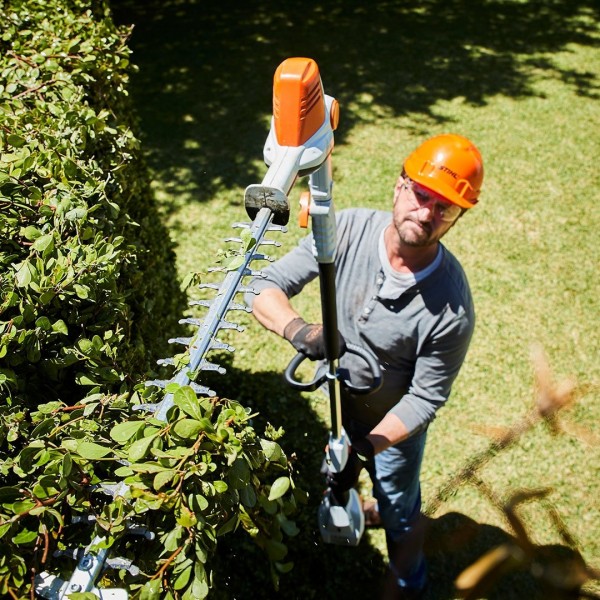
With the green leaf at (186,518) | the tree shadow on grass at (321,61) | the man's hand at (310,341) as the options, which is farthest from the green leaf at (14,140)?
the tree shadow on grass at (321,61)

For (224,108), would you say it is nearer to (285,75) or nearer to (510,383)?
(510,383)

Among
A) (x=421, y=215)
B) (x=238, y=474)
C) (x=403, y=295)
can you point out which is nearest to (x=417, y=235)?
(x=421, y=215)

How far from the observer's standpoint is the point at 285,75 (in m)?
1.39

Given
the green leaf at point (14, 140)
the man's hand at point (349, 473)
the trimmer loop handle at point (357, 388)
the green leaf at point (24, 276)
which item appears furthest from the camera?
the man's hand at point (349, 473)

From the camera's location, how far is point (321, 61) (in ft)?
30.5

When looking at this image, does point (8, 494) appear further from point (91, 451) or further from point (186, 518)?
point (186, 518)

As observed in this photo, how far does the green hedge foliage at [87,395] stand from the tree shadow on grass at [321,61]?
12.1 feet

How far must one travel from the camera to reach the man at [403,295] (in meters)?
2.56

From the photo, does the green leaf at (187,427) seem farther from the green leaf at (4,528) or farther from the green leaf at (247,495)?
the green leaf at (4,528)

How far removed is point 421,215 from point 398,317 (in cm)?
49

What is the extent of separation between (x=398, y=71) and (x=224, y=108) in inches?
116

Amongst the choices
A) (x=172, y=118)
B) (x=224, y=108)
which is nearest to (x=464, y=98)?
(x=224, y=108)

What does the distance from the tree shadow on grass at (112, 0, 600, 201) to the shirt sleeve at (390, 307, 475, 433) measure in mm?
4496

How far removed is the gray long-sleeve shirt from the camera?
8.57ft
